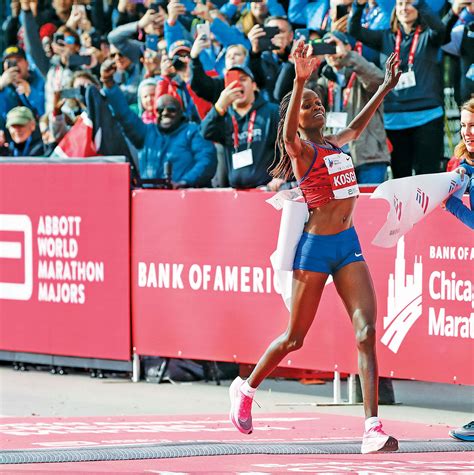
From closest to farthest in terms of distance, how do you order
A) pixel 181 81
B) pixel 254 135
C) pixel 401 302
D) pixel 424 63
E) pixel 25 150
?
pixel 401 302 → pixel 424 63 → pixel 254 135 → pixel 181 81 → pixel 25 150

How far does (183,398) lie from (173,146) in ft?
9.99

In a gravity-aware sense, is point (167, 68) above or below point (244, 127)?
above

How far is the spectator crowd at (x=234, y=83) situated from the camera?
11938mm

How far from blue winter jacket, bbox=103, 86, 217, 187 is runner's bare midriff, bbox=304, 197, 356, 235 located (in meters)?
5.00

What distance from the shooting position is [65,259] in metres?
12.4

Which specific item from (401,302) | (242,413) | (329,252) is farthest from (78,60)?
(329,252)

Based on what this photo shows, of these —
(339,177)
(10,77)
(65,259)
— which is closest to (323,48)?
(65,259)

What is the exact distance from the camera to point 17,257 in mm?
12688

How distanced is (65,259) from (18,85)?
480 centimetres

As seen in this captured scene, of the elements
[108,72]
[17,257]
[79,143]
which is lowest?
[17,257]

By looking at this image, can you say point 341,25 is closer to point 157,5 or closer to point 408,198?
point 157,5

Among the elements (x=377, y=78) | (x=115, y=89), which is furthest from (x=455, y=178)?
(x=115, y=89)

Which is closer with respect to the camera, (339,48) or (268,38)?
(339,48)

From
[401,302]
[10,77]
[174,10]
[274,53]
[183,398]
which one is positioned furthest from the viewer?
[10,77]
